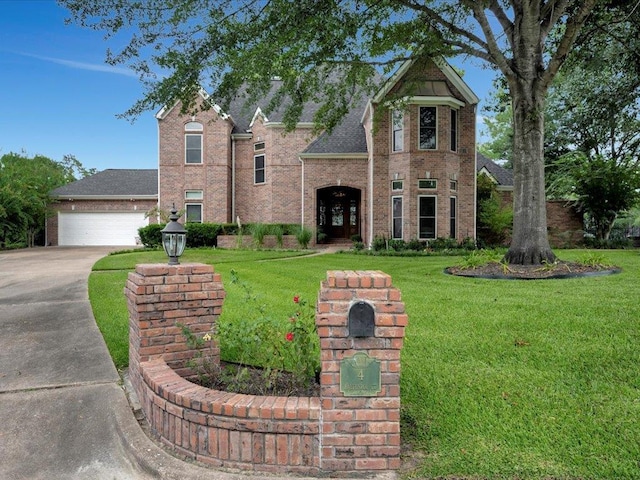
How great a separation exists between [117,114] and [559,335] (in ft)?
32.7

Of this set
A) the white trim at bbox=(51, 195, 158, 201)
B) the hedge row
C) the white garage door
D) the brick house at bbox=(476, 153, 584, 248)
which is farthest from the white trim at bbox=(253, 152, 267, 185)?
the brick house at bbox=(476, 153, 584, 248)

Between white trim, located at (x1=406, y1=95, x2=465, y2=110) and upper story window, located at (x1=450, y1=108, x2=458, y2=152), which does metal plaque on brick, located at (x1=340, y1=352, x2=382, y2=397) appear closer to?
white trim, located at (x1=406, y1=95, x2=465, y2=110)

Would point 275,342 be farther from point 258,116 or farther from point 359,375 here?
point 258,116

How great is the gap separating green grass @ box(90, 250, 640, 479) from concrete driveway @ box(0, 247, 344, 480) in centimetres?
40

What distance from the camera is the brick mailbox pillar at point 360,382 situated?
90.1 inches

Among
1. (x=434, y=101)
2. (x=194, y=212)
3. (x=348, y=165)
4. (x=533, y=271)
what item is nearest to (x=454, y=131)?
(x=434, y=101)

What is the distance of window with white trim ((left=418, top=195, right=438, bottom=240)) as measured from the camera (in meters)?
16.6

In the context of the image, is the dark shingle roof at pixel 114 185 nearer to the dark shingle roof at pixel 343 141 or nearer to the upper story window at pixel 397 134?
the dark shingle roof at pixel 343 141

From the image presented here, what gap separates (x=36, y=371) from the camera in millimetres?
3969

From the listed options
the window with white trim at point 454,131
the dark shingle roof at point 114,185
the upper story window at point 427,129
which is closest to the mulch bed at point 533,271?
the upper story window at point 427,129

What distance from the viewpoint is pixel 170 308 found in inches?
127

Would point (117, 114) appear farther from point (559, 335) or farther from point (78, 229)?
point (78, 229)

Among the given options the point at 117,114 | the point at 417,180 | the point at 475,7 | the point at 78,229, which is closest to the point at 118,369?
the point at 117,114

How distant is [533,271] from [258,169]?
15564mm
